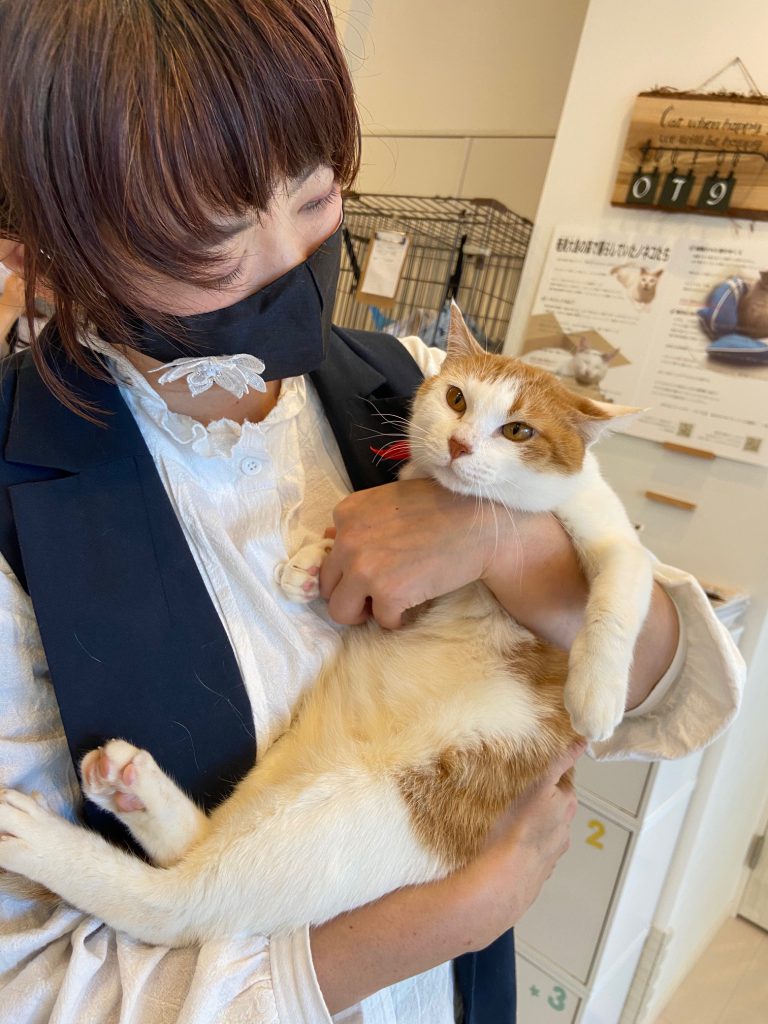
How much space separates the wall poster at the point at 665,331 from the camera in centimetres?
182

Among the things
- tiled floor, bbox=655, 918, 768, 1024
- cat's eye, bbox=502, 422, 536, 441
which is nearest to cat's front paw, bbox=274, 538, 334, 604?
cat's eye, bbox=502, 422, 536, 441

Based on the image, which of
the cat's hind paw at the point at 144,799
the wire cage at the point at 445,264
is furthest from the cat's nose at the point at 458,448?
the wire cage at the point at 445,264

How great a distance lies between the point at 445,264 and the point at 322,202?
77.3 inches

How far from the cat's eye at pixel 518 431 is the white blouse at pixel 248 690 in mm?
270

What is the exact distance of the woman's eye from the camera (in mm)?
794

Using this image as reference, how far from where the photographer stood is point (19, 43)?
0.56 metres

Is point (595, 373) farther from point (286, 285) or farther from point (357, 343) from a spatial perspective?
point (286, 285)

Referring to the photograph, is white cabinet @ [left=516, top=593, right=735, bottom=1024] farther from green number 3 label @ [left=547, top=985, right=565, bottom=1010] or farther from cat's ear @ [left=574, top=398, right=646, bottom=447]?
cat's ear @ [left=574, top=398, right=646, bottom=447]

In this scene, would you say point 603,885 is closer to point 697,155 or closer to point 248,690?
point 248,690

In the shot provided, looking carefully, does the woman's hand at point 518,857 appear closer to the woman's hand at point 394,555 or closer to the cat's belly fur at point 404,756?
the cat's belly fur at point 404,756

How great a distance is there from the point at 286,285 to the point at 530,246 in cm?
166

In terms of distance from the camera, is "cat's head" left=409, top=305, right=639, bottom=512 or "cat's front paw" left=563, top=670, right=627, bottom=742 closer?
"cat's front paw" left=563, top=670, right=627, bottom=742

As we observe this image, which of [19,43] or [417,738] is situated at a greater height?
[19,43]

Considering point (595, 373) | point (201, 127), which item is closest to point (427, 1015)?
point (201, 127)
